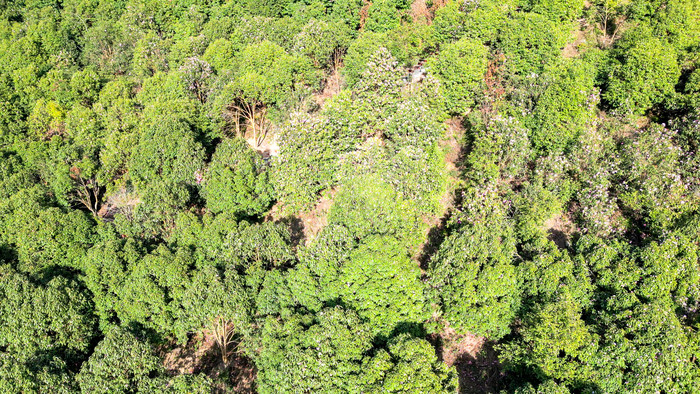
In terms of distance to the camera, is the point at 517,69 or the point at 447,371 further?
the point at 517,69

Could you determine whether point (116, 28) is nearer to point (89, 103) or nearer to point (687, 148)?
point (89, 103)

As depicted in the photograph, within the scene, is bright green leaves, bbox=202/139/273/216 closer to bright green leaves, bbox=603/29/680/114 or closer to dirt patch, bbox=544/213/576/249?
dirt patch, bbox=544/213/576/249

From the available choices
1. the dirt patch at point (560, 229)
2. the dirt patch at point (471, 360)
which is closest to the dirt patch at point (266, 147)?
the dirt patch at point (471, 360)

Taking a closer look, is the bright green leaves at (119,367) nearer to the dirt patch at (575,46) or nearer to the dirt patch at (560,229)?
the dirt patch at (560,229)

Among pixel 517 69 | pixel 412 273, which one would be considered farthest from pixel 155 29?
pixel 412 273

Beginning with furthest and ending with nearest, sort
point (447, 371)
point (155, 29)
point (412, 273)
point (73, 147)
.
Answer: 1. point (155, 29)
2. point (73, 147)
3. point (412, 273)
4. point (447, 371)

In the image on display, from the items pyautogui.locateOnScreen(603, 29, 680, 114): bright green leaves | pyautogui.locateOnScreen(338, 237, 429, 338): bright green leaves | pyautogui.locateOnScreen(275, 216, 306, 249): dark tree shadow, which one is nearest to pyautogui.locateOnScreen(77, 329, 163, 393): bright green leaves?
pyautogui.locateOnScreen(338, 237, 429, 338): bright green leaves
